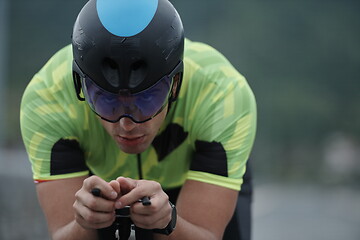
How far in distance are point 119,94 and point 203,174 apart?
2.46 feet

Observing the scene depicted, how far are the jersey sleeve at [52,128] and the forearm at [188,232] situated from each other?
68 centimetres

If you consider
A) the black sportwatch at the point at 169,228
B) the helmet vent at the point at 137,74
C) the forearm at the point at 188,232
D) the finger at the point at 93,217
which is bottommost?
the forearm at the point at 188,232

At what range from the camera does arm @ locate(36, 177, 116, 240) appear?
2574 millimetres

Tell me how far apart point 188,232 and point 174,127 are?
0.66 metres

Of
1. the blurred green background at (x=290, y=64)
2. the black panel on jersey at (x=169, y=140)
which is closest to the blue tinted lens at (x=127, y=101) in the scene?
the black panel on jersey at (x=169, y=140)

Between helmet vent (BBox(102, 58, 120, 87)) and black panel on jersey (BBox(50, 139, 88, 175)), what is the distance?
68 cm

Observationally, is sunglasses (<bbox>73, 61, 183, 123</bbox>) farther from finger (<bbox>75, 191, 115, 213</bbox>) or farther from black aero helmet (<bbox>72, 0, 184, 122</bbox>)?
finger (<bbox>75, 191, 115, 213</bbox>)

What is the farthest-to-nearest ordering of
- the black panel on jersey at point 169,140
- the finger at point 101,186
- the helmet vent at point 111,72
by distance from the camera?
the black panel on jersey at point 169,140
the helmet vent at point 111,72
the finger at point 101,186

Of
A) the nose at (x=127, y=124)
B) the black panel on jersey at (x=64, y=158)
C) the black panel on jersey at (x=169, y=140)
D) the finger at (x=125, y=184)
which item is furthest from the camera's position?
the black panel on jersey at (x=169, y=140)

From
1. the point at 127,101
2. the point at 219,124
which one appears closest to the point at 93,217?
the point at 127,101

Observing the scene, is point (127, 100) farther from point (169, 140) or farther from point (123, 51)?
point (169, 140)

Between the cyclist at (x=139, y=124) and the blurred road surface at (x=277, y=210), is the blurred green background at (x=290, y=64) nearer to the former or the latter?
the blurred road surface at (x=277, y=210)

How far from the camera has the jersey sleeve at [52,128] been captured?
3520 mm

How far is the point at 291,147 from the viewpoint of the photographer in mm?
15148
